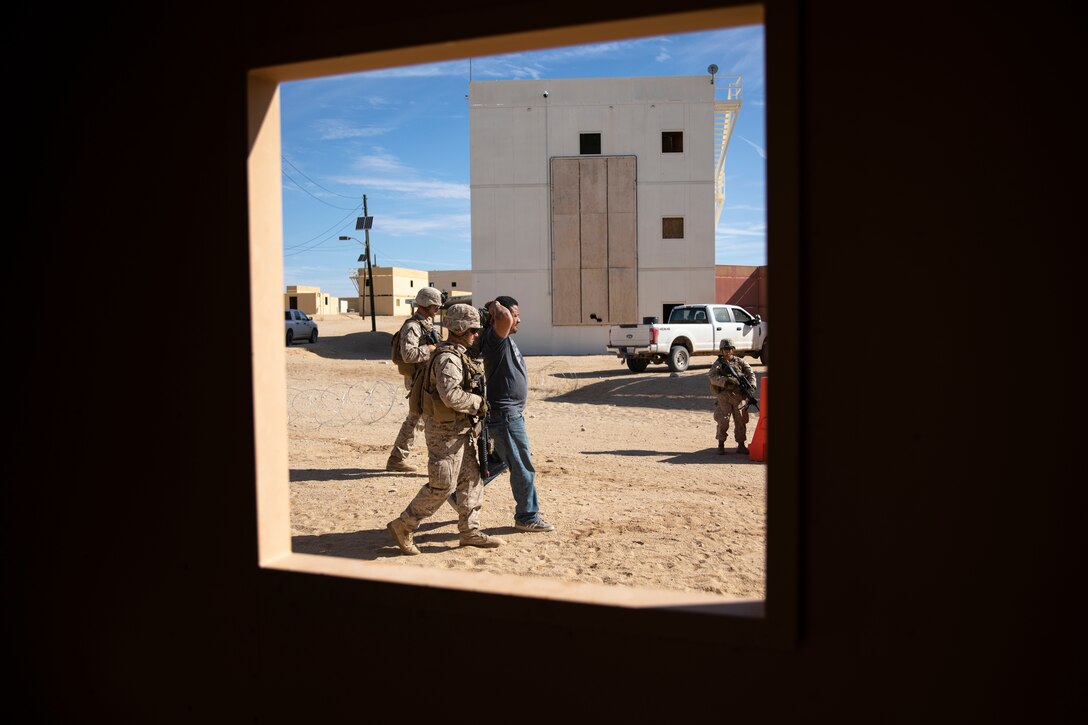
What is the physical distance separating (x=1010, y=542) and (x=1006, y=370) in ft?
1.36

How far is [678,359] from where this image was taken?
2034 cm

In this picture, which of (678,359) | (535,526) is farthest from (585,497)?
(678,359)

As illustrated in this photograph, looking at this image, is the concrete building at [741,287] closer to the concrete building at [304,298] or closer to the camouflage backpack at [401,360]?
the camouflage backpack at [401,360]

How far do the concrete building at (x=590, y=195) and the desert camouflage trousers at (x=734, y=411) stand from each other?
19.1m

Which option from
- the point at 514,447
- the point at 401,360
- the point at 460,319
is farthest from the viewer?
Result: the point at 401,360

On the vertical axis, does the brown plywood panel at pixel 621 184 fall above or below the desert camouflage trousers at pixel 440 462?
above

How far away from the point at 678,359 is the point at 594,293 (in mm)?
9483

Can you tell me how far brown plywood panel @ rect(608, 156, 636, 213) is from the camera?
29.0 meters

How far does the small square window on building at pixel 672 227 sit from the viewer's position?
1152 inches

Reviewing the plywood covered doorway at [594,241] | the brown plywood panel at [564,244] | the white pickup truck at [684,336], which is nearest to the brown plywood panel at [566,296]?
the plywood covered doorway at [594,241]

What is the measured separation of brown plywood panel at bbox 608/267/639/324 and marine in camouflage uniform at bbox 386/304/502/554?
23.6 metres

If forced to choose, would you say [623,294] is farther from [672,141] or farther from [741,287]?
[741,287]

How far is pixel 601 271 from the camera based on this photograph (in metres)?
29.3

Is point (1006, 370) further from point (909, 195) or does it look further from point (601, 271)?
point (601, 271)
